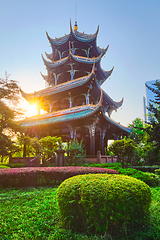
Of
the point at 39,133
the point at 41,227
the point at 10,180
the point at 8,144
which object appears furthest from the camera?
the point at 39,133

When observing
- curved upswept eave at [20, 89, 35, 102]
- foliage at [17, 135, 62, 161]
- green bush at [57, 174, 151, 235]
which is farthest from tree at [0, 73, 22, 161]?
green bush at [57, 174, 151, 235]

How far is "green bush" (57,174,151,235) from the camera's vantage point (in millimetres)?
3002

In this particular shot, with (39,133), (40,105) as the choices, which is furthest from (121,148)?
(40,105)

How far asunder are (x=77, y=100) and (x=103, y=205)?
65.4 ft

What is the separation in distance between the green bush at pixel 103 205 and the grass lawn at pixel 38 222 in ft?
0.61

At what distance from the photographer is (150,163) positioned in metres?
16.6

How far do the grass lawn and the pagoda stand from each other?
1160 cm

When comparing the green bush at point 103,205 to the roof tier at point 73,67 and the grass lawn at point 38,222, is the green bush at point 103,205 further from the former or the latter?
the roof tier at point 73,67

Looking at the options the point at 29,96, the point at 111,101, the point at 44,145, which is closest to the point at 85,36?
the point at 111,101

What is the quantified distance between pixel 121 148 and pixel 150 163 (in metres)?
7.57

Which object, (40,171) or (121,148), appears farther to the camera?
(121,148)

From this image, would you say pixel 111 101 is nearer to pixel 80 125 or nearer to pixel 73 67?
pixel 73 67

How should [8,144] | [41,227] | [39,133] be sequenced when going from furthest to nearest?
[39,133] → [8,144] → [41,227]

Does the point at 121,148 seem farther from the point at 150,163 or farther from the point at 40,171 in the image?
the point at 150,163
